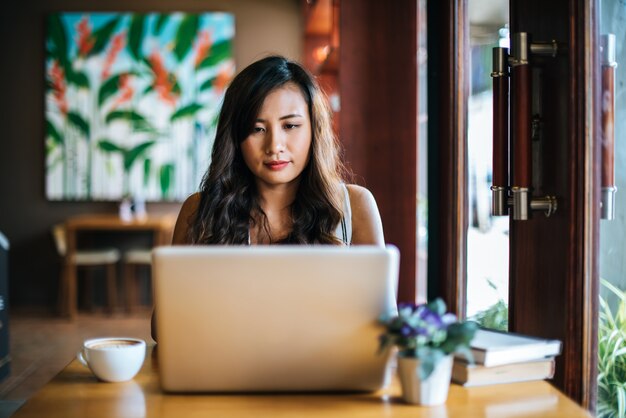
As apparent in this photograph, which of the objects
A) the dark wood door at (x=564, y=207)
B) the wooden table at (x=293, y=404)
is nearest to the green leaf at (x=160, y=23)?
the dark wood door at (x=564, y=207)

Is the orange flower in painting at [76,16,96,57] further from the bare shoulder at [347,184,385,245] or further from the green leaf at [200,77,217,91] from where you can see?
the bare shoulder at [347,184,385,245]

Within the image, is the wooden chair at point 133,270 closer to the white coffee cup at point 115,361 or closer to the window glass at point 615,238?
the white coffee cup at point 115,361

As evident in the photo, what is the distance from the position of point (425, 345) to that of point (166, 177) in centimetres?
569

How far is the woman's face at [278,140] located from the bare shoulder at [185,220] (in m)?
0.22

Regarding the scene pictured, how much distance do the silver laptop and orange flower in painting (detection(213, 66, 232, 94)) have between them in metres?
5.64

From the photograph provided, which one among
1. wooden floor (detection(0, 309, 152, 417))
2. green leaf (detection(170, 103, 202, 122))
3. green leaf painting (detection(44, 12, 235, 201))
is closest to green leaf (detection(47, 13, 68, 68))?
green leaf painting (detection(44, 12, 235, 201))

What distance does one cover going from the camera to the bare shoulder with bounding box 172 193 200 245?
6.09ft

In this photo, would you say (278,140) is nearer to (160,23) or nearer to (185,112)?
(185,112)

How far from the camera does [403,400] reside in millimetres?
1108

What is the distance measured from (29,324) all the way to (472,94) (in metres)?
4.82

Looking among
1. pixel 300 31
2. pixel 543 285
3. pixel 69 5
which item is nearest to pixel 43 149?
pixel 69 5

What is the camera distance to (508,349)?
1169 mm

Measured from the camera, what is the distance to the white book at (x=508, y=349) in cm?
116

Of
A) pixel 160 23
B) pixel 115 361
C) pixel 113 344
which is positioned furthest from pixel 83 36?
pixel 115 361
